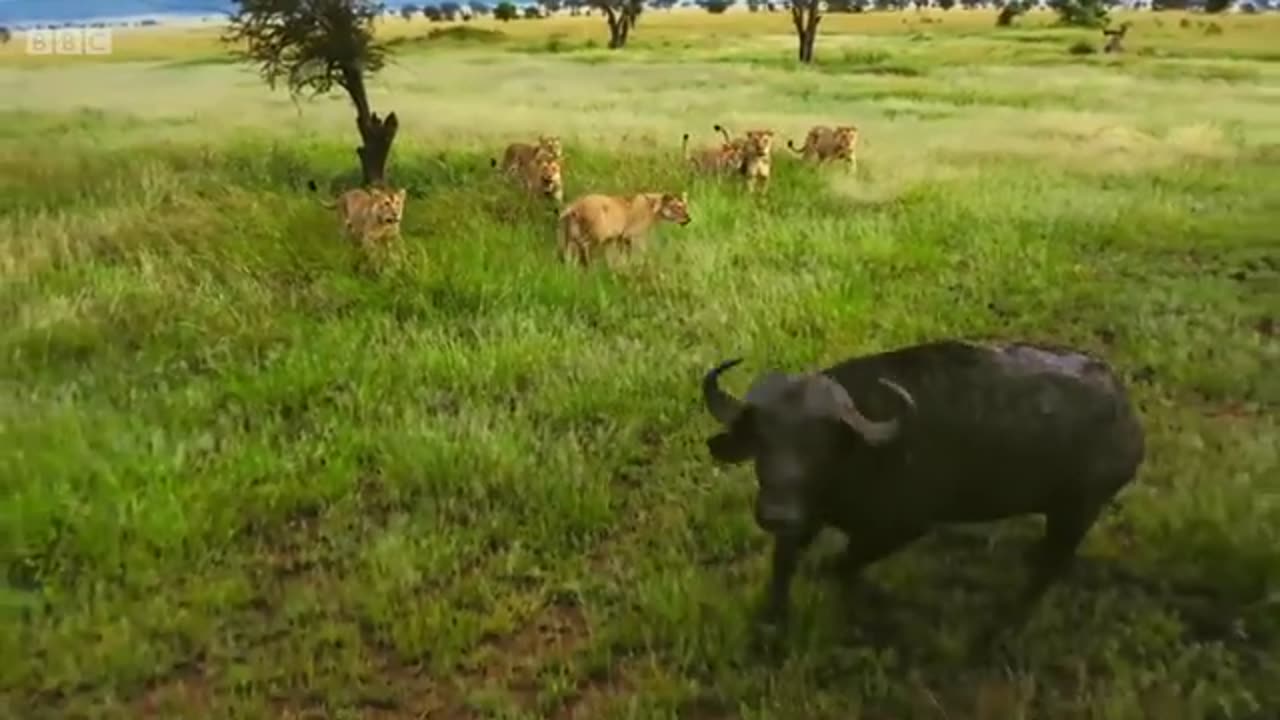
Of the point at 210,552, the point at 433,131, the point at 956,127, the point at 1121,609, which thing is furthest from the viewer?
the point at 956,127

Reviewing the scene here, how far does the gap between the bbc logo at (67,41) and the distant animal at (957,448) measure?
113 feet

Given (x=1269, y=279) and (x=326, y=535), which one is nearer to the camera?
(x=326, y=535)

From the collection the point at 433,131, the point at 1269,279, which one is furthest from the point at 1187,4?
the point at 1269,279

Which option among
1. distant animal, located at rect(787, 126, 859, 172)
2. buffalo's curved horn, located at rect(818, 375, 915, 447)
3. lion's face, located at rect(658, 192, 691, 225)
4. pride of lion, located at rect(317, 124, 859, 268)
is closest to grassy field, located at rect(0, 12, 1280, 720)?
lion's face, located at rect(658, 192, 691, 225)

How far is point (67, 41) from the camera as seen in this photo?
37.2 meters

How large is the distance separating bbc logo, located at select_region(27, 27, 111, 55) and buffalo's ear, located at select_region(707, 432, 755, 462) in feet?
113

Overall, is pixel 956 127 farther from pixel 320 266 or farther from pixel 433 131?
pixel 320 266

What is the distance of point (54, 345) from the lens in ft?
31.9

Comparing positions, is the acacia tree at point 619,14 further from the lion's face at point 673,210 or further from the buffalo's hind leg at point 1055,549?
the buffalo's hind leg at point 1055,549

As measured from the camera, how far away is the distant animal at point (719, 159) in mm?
18031

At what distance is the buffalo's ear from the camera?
523 centimetres

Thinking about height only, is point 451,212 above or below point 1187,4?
below

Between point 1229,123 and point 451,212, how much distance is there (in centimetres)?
2005

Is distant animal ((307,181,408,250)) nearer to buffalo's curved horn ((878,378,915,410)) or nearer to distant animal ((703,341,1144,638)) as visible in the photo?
distant animal ((703,341,1144,638))
